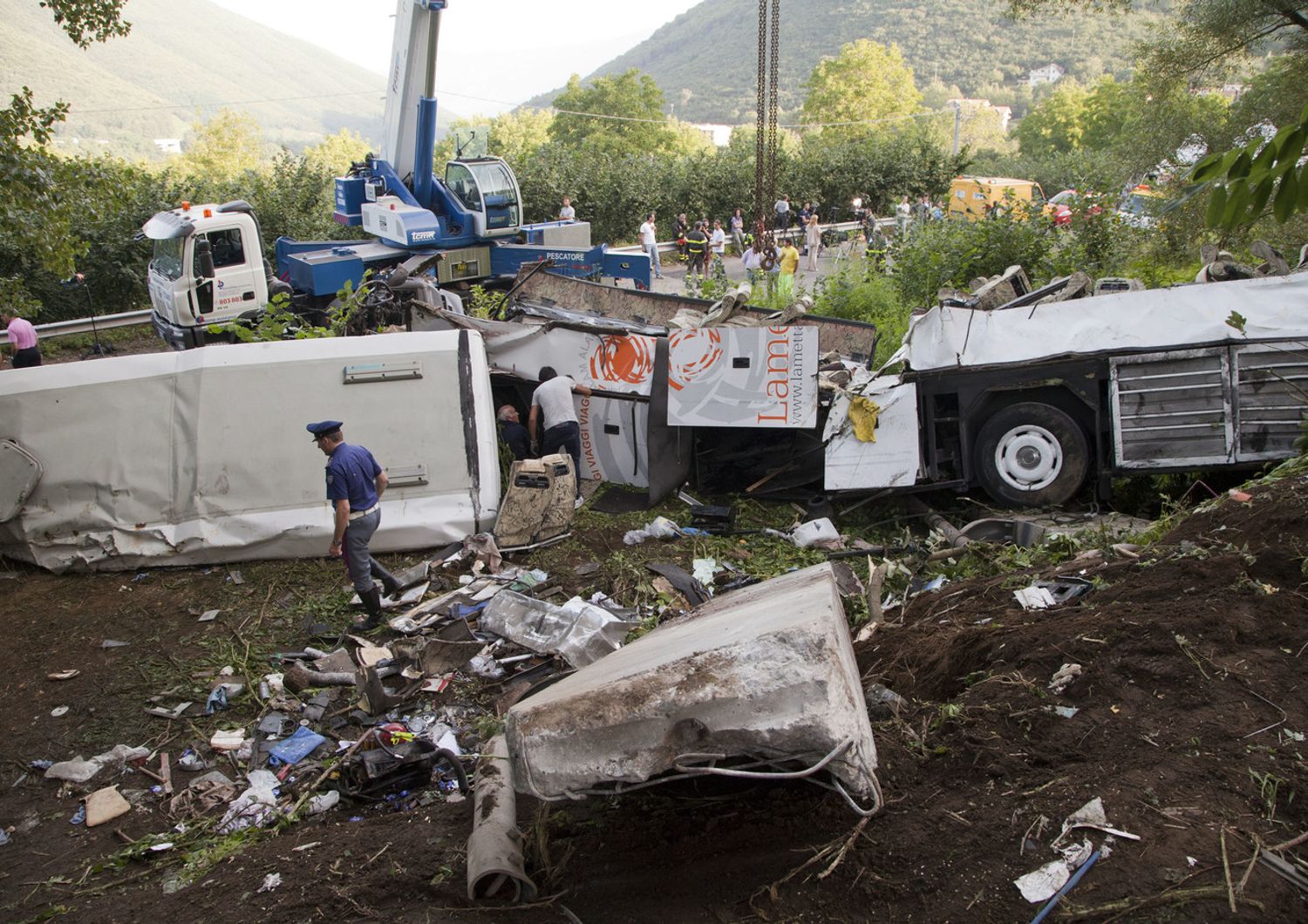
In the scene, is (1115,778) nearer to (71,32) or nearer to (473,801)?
(473,801)

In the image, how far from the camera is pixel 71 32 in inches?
313

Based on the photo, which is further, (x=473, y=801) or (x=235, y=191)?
(x=235, y=191)

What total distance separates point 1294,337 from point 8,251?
846 inches

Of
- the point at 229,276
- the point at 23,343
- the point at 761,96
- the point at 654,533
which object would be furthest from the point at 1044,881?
the point at 761,96

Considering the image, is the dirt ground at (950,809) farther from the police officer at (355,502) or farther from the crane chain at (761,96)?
the crane chain at (761,96)

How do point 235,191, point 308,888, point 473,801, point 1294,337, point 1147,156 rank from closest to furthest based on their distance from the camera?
point 308,888
point 473,801
point 1294,337
point 1147,156
point 235,191

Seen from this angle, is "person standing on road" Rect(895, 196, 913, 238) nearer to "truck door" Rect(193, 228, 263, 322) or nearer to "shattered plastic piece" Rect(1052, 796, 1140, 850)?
"truck door" Rect(193, 228, 263, 322)

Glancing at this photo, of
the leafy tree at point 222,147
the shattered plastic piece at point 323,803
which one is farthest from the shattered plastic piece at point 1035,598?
the leafy tree at point 222,147

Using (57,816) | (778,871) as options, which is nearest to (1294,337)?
(778,871)

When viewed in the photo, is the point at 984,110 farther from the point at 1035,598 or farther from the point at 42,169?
the point at 1035,598

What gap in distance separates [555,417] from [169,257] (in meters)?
7.86

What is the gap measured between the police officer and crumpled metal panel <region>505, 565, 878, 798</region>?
3.61m

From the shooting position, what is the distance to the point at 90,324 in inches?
706

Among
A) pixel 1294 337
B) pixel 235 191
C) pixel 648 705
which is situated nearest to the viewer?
pixel 648 705
